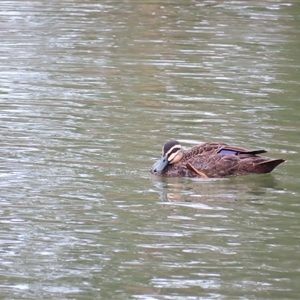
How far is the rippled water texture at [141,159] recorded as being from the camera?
30.8 feet

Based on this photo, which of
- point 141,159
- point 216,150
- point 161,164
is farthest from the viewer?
point 141,159

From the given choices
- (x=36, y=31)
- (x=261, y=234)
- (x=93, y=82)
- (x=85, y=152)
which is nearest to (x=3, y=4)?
(x=36, y=31)

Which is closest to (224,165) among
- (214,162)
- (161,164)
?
(214,162)

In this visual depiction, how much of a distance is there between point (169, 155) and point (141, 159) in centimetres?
67

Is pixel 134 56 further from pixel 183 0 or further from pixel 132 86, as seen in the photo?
pixel 183 0

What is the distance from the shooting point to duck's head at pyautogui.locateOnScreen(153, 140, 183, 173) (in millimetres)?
12586

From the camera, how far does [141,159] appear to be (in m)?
13.2

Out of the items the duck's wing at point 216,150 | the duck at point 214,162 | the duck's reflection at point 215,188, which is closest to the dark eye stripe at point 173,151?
the duck at point 214,162

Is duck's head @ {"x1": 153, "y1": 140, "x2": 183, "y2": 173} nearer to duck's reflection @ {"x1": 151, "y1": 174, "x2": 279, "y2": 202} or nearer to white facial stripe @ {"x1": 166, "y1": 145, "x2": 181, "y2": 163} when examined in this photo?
white facial stripe @ {"x1": 166, "y1": 145, "x2": 181, "y2": 163}

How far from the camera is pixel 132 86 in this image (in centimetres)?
1794

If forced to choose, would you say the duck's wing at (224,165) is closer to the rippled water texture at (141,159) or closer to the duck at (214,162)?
the duck at (214,162)

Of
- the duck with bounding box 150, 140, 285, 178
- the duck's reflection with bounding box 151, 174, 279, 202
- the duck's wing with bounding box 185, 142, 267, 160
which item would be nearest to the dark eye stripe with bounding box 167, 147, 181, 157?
the duck with bounding box 150, 140, 285, 178

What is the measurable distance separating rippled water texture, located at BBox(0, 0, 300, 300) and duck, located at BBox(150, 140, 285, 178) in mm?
165

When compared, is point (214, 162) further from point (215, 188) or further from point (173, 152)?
point (215, 188)
